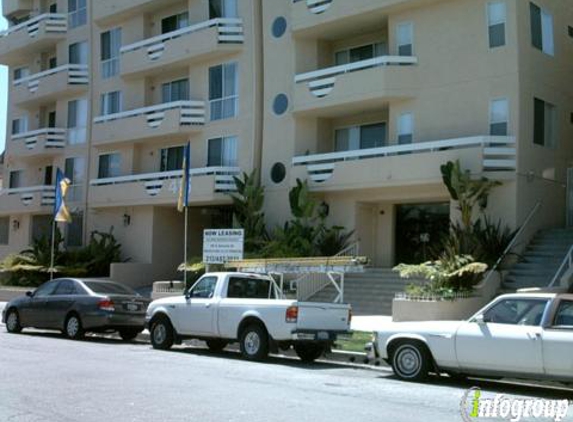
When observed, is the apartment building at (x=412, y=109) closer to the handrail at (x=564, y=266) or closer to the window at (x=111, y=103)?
the handrail at (x=564, y=266)

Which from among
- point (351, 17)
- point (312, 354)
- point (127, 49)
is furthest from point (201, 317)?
point (127, 49)

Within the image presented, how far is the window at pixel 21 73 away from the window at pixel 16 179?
216 inches

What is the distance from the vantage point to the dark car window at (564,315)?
11148mm

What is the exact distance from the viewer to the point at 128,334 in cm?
1945

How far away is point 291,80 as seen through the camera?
1172 inches

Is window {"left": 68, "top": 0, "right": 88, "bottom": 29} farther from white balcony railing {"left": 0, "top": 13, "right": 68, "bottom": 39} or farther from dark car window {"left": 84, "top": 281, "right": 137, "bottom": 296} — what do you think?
dark car window {"left": 84, "top": 281, "right": 137, "bottom": 296}

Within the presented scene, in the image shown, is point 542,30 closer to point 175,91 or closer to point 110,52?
point 175,91

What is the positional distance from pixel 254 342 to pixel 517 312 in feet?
17.9

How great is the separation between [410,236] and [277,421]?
20.1 metres

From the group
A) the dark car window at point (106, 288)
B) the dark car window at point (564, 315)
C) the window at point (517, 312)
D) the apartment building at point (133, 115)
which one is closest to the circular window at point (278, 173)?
the apartment building at point (133, 115)

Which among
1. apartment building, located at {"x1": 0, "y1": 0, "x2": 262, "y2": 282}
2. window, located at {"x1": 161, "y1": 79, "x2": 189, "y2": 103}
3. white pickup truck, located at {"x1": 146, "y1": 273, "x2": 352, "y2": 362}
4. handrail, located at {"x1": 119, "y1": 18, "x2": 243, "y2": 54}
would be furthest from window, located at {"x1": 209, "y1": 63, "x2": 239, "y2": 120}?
white pickup truck, located at {"x1": 146, "y1": 273, "x2": 352, "y2": 362}

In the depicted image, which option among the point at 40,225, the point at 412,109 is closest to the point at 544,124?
the point at 412,109

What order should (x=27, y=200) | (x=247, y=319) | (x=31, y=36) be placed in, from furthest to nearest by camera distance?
(x=31, y=36) < (x=27, y=200) < (x=247, y=319)

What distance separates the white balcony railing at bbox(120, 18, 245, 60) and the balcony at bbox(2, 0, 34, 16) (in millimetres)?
13027
